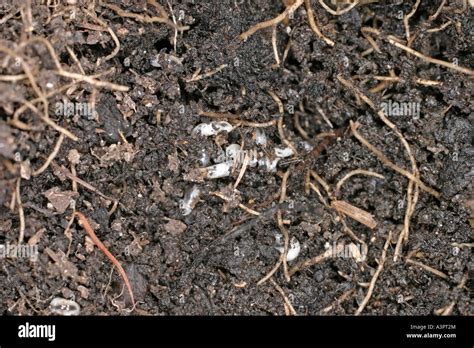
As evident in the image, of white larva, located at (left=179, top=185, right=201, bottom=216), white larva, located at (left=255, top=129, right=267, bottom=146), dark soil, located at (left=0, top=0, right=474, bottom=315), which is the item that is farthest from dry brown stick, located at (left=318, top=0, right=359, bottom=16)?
white larva, located at (left=179, top=185, right=201, bottom=216)

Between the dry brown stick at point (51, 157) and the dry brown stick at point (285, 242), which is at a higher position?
the dry brown stick at point (51, 157)

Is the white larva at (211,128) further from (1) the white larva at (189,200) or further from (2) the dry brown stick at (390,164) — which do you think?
(2) the dry brown stick at (390,164)

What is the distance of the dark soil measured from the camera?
188cm

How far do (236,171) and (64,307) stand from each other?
618 mm

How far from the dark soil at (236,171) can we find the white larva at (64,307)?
20mm

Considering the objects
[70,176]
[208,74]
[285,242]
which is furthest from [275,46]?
[70,176]

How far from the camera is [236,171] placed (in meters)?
1.97

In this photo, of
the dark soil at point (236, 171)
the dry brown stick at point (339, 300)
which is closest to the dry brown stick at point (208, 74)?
the dark soil at point (236, 171)

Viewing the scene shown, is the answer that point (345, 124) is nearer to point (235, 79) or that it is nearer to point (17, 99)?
point (235, 79)

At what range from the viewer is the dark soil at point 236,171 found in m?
1.88

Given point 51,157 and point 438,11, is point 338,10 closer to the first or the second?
point 438,11

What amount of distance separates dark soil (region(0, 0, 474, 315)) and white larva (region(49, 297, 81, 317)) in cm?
2

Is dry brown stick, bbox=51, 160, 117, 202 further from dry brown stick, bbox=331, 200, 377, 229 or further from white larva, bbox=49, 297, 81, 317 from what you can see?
dry brown stick, bbox=331, 200, 377, 229

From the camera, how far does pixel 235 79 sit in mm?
2010
